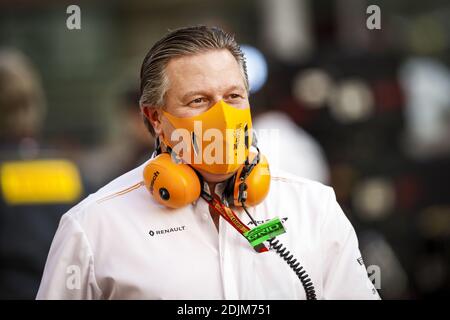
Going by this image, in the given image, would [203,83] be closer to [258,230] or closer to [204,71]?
[204,71]

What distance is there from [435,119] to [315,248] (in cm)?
742

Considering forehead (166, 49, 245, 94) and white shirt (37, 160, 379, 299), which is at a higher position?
forehead (166, 49, 245, 94)

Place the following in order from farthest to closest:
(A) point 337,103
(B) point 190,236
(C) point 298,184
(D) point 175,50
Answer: (A) point 337,103 → (C) point 298,184 → (B) point 190,236 → (D) point 175,50

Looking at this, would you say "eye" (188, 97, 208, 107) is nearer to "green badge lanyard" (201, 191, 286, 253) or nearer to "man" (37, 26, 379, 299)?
"man" (37, 26, 379, 299)

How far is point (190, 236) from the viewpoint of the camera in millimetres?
2500

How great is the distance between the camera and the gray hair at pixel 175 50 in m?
2.39

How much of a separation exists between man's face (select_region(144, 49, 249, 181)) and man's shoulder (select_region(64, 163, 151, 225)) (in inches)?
10.6

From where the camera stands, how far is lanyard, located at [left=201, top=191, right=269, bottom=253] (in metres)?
2.49

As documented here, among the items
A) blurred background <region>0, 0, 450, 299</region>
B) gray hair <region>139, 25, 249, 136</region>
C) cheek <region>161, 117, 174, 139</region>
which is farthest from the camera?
blurred background <region>0, 0, 450, 299</region>

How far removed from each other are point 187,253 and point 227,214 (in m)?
0.18

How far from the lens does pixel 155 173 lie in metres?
2.49

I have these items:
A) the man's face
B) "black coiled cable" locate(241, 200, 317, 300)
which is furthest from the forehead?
"black coiled cable" locate(241, 200, 317, 300)

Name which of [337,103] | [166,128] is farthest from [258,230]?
[337,103]

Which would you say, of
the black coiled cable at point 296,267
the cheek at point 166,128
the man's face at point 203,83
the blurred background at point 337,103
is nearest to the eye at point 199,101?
the man's face at point 203,83
